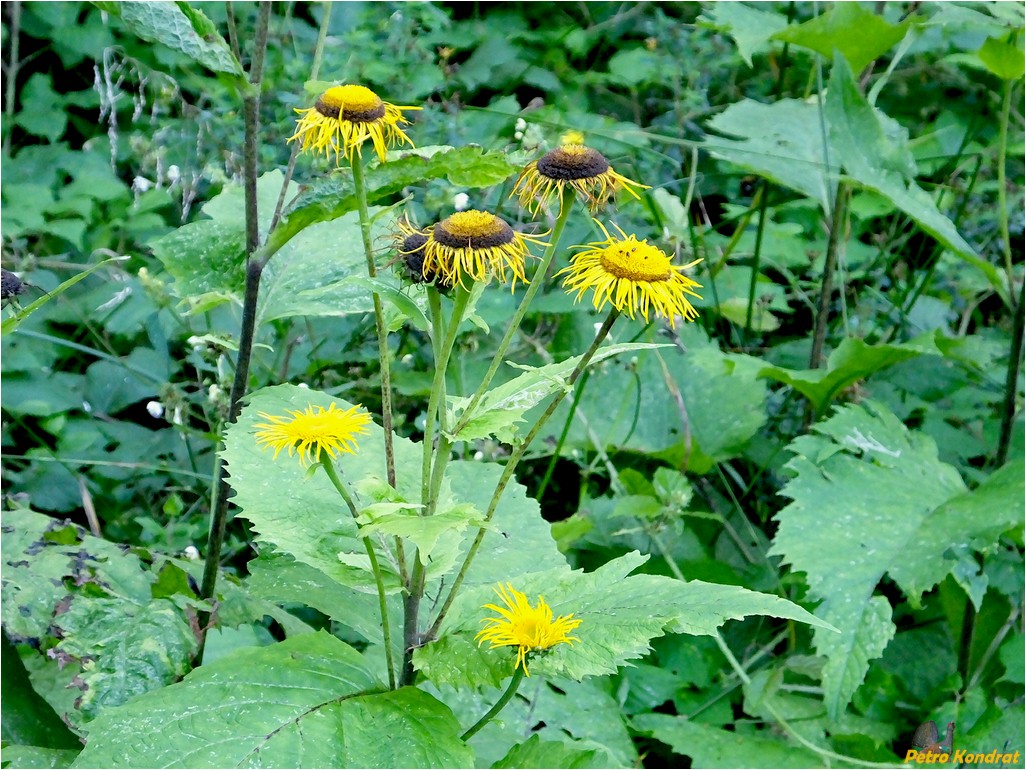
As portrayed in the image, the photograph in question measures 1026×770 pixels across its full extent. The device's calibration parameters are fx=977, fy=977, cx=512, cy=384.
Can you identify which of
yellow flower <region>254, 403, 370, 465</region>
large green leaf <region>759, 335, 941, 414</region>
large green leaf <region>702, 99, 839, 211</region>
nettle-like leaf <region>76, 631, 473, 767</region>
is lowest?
nettle-like leaf <region>76, 631, 473, 767</region>

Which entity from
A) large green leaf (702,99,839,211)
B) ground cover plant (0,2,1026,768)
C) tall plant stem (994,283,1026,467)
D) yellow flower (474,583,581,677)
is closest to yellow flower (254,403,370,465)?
ground cover plant (0,2,1026,768)

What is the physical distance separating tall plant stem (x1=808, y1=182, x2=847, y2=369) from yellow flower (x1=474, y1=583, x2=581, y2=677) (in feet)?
4.57

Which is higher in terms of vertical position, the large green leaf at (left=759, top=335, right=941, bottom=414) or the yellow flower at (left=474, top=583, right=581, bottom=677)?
the yellow flower at (left=474, top=583, right=581, bottom=677)

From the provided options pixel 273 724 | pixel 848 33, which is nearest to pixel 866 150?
pixel 848 33

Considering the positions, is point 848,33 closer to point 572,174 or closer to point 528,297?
point 572,174

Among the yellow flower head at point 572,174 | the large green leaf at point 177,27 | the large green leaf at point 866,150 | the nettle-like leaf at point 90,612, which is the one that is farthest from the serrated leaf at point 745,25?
the nettle-like leaf at point 90,612

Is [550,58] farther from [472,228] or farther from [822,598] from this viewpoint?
[472,228]

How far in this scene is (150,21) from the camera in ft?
4.33

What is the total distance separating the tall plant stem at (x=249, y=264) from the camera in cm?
142

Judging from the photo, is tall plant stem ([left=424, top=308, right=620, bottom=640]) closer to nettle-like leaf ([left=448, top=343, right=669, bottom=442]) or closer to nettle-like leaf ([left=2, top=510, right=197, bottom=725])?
nettle-like leaf ([left=448, top=343, right=669, bottom=442])

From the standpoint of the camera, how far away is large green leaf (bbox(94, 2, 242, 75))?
131 cm

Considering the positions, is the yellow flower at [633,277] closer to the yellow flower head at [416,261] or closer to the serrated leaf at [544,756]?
the yellow flower head at [416,261]

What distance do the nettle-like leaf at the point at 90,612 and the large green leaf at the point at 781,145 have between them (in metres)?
1.47

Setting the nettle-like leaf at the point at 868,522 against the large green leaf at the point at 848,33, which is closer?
the nettle-like leaf at the point at 868,522
